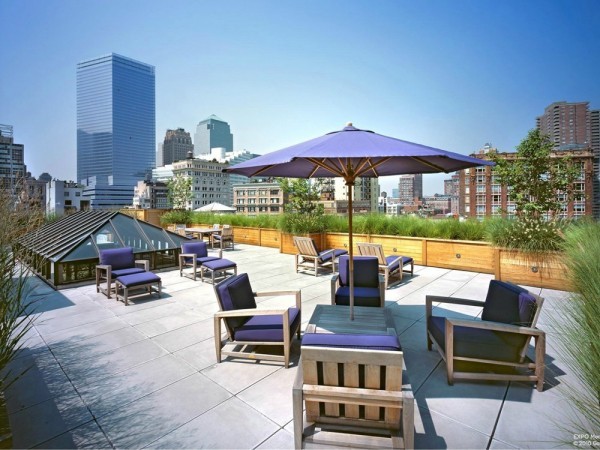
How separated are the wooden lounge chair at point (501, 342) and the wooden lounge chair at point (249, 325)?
1.56 meters

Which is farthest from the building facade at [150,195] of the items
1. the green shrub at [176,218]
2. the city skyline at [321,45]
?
the green shrub at [176,218]

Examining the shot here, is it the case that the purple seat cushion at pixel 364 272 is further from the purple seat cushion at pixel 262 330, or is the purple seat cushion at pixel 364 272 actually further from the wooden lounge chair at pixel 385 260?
the wooden lounge chair at pixel 385 260

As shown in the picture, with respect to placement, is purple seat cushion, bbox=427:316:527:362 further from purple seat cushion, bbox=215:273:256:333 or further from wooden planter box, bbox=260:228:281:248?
wooden planter box, bbox=260:228:281:248

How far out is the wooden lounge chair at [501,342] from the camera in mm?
2754

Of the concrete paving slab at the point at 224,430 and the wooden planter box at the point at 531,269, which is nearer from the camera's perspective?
the concrete paving slab at the point at 224,430

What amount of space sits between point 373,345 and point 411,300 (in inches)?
151

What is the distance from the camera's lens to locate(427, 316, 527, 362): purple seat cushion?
284 cm

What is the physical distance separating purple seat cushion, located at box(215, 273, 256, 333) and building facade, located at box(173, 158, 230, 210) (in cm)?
9942

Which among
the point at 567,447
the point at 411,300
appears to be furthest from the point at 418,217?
the point at 567,447

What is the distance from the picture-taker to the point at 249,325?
3457 mm

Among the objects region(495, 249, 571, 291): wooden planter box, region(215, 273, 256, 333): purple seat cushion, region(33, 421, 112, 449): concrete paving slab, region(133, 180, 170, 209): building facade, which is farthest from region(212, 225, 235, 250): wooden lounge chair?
region(133, 180, 170, 209): building facade

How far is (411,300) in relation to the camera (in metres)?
5.49

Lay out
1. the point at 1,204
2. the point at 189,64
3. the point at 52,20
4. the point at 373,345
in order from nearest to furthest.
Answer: the point at 373,345 → the point at 1,204 → the point at 189,64 → the point at 52,20

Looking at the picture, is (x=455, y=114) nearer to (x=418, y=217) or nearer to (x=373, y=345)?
(x=418, y=217)
